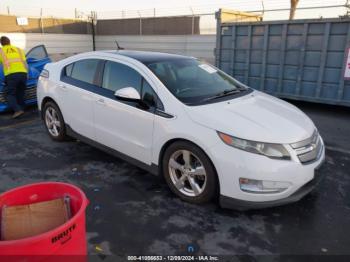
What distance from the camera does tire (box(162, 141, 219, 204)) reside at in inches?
130

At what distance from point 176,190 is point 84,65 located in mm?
2425

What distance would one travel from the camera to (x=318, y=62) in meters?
7.58

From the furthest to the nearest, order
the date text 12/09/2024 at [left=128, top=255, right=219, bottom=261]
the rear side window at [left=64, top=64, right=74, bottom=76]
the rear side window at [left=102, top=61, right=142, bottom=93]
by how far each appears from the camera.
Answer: the rear side window at [left=64, top=64, right=74, bottom=76]
the rear side window at [left=102, top=61, right=142, bottom=93]
the date text 12/09/2024 at [left=128, top=255, right=219, bottom=261]

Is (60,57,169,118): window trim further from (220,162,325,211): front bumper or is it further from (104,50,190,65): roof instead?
(220,162,325,211): front bumper

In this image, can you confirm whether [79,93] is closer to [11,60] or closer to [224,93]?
[224,93]

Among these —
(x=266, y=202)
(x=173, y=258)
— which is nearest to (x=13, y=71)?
(x=173, y=258)

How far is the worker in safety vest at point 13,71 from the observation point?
7.04 metres

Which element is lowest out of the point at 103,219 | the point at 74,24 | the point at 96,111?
the point at 103,219

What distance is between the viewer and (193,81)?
13.5ft

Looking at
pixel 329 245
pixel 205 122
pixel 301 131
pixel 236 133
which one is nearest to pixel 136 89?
pixel 205 122

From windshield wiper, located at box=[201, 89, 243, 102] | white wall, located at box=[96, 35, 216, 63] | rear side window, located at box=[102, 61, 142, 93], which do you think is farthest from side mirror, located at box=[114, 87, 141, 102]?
white wall, located at box=[96, 35, 216, 63]

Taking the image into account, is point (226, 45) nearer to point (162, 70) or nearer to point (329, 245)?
point (162, 70)

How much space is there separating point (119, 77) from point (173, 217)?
6.36ft

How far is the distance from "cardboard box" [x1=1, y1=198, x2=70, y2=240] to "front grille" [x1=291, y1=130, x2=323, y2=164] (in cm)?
224
